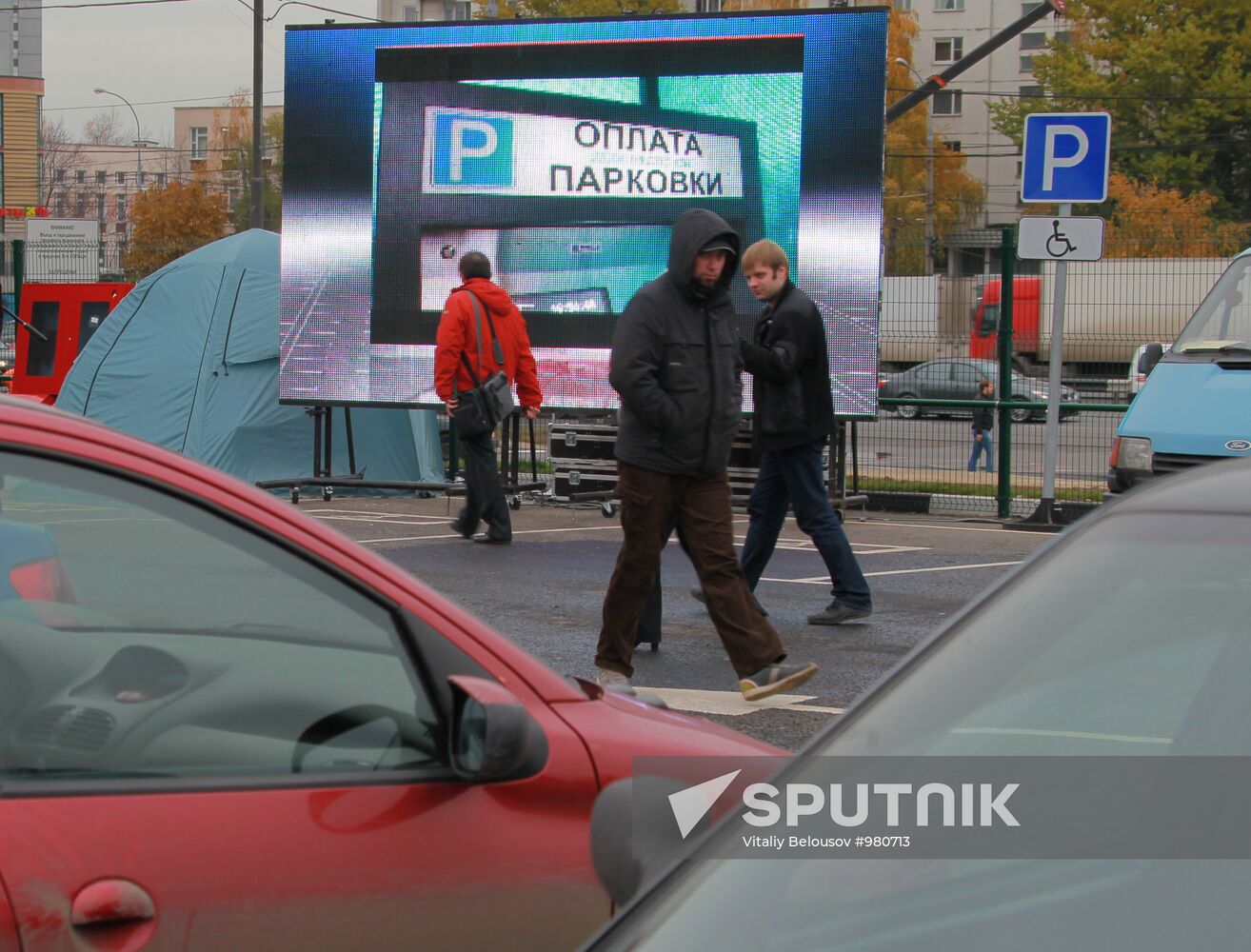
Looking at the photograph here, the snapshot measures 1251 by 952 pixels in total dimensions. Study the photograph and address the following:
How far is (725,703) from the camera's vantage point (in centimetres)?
629

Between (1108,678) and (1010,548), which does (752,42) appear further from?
(1108,678)

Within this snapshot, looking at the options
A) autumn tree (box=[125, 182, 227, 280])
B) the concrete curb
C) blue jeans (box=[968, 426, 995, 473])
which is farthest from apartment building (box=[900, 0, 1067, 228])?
the concrete curb

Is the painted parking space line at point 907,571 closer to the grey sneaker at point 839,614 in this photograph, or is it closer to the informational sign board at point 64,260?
the grey sneaker at point 839,614

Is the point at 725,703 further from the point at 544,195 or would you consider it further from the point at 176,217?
the point at 176,217

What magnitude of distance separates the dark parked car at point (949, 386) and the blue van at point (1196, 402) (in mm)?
4321

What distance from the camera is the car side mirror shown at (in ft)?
8.08

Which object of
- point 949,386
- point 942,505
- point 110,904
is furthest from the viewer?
point 949,386

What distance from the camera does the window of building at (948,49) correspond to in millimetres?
70750

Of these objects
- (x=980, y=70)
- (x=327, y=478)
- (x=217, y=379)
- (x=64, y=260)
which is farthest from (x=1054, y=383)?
(x=980, y=70)

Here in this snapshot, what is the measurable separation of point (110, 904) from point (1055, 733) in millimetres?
1304

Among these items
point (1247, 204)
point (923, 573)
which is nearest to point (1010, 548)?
point (923, 573)

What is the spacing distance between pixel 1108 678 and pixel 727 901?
59 cm

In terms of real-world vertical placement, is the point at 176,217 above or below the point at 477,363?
above

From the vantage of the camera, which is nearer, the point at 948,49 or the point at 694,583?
the point at 694,583
